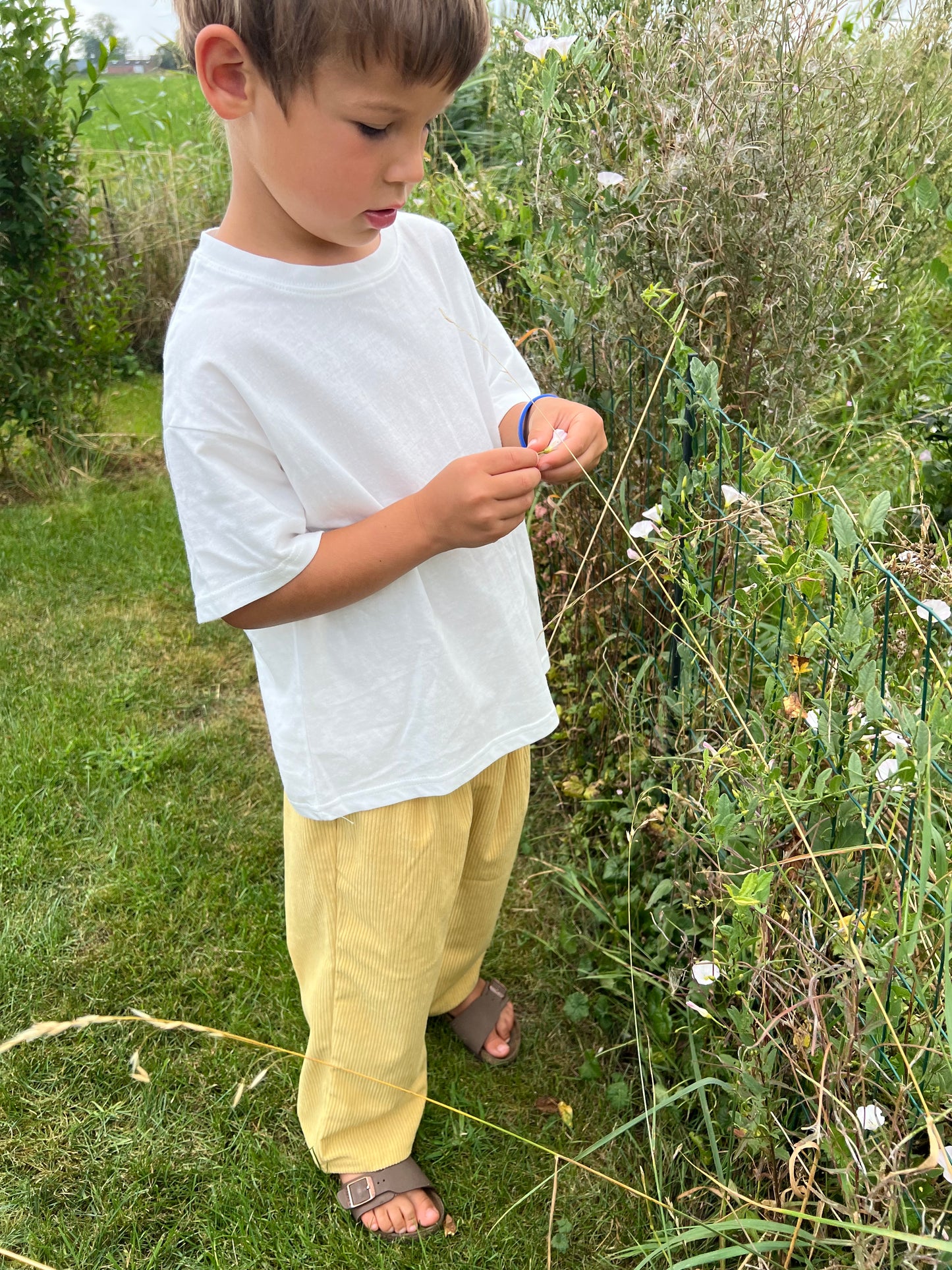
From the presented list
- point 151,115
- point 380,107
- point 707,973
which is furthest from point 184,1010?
point 151,115

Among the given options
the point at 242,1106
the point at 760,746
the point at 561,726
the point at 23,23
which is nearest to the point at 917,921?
the point at 760,746

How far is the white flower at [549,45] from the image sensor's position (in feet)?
6.43

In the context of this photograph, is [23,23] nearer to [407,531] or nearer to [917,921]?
[407,531]

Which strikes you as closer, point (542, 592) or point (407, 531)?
point (407, 531)

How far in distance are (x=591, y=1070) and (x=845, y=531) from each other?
1.27 metres

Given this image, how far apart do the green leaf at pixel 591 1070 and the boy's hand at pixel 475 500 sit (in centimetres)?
115

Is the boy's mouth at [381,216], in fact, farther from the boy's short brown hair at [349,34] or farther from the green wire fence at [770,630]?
the green wire fence at [770,630]

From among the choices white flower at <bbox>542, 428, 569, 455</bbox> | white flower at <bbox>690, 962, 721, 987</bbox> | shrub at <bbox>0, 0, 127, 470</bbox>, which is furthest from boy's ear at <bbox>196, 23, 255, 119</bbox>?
shrub at <bbox>0, 0, 127, 470</bbox>

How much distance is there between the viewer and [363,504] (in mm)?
1386

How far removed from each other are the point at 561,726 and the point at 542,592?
1.17 ft

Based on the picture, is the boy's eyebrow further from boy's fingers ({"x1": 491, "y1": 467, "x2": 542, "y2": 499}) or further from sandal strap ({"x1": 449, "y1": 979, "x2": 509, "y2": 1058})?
sandal strap ({"x1": 449, "y1": 979, "x2": 509, "y2": 1058})

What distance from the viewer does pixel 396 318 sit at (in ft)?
4.57

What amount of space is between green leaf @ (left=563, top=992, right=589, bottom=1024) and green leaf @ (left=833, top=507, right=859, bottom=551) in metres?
1.26

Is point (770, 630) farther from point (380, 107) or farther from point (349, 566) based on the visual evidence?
point (380, 107)
